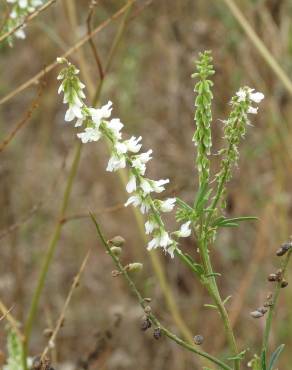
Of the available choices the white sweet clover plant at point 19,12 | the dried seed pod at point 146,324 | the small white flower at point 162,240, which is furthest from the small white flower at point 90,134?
the white sweet clover plant at point 19,12

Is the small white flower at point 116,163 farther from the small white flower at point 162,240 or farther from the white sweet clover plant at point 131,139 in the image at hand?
the small white flower at point 162,240

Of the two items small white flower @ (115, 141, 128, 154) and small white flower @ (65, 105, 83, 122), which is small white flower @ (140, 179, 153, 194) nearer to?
small white flower @ (115, 141, 128, 154)

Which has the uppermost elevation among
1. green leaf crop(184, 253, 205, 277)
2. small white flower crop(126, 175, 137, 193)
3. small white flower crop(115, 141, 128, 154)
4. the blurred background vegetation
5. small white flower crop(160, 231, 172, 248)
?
the blurred background vegetation

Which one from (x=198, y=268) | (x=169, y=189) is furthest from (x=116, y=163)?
(x=169, y=189)

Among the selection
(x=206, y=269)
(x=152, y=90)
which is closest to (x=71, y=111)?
(x=206, y=269)

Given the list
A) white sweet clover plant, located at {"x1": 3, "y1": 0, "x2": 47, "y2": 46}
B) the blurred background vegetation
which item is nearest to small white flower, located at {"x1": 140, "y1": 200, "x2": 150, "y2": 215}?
white sweet clover plant, located at {"x1": 3, "y1": 0, "x2": 47, "y2": 46}

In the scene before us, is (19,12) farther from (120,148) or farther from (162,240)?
(162,240)

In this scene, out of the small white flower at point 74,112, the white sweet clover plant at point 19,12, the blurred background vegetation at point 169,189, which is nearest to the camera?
the small white flower at point 74,112

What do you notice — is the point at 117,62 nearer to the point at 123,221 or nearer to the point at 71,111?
the point at 123,221
